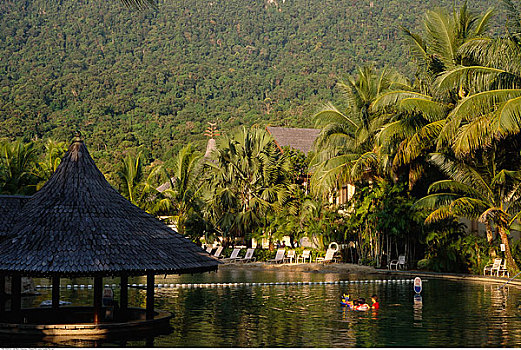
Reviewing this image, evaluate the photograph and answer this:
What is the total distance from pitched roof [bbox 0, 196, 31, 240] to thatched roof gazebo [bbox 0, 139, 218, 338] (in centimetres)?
158

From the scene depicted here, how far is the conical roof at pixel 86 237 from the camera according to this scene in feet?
39.2

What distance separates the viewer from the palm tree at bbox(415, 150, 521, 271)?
23.2 metres

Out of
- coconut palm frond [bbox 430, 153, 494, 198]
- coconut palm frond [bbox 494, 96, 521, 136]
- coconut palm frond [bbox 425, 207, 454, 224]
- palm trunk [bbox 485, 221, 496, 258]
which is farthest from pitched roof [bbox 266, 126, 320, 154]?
coconut palm frond [bbox 494, 96, 521, 136]

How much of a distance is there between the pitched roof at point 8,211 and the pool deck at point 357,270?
14.8 m

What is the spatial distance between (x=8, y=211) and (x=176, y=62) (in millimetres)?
82319

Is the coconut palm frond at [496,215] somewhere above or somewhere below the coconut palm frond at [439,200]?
below

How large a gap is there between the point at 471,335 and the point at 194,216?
2659 cm

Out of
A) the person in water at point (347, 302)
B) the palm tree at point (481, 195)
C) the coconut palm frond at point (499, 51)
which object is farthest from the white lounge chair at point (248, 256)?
the person in water at point (347, 302)

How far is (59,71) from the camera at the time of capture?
8731 centimetres

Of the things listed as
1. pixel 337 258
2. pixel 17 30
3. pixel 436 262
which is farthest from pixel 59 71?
pixel 436 262

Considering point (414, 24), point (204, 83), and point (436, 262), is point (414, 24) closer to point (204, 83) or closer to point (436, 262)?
point (204, 83)

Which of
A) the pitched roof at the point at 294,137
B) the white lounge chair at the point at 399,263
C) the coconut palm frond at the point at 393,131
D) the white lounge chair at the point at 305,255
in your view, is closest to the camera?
the coconut palm frond at the point at 393,131

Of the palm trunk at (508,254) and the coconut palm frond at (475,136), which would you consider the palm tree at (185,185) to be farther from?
the coconut palm frond at (475,136)

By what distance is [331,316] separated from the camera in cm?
1529
